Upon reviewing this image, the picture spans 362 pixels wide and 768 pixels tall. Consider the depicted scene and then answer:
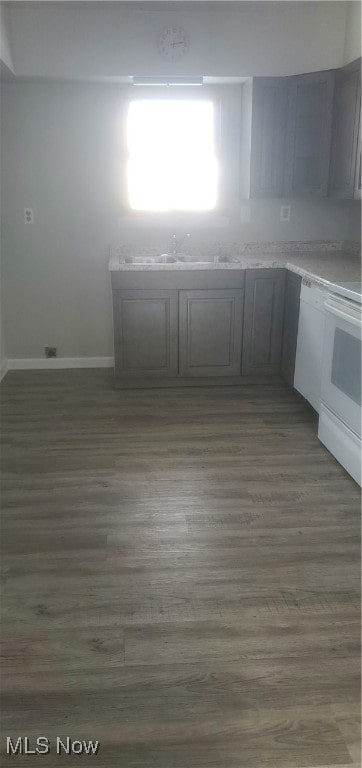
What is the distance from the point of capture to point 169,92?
4.47 metres

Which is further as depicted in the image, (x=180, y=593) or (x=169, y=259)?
(x=169, y=259)

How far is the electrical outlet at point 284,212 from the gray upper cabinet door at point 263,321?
2.32 feet

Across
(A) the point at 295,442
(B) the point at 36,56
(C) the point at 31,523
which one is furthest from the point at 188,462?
(B) the point at 36,56

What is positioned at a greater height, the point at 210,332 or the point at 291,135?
the point at 291,135

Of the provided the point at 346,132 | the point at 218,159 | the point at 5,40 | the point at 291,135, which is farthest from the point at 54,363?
the point at 346,132

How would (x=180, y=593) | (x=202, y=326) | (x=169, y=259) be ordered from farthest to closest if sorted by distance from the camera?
(x=169, y=259) < (x=202, y=326) < (x=180, y=593)

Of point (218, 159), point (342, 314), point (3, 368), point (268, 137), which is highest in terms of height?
point (268, 137)

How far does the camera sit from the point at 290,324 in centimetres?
419

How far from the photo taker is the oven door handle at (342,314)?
288 centimetres

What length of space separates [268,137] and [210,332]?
1.40 m

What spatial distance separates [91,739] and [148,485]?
1.45m

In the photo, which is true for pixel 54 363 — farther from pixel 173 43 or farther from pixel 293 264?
pixel 173 43

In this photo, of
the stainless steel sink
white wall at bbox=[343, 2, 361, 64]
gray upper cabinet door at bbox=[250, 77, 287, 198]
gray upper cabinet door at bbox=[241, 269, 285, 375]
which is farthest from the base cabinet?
white wall at bbox=[343, 2, 361, 64]

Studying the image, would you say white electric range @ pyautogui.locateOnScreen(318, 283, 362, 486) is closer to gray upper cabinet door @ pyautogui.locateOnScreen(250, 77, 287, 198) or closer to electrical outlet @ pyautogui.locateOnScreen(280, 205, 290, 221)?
gray upper cabinet door @ pyautogui.locateOnScreen(250, 77, 287, 198)
